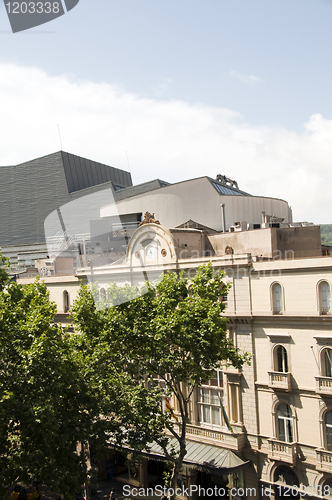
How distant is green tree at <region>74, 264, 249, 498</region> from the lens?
23.6m

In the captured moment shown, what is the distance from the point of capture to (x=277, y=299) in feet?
92.0

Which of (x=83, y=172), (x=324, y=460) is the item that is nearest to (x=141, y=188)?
(x=83, y=172)

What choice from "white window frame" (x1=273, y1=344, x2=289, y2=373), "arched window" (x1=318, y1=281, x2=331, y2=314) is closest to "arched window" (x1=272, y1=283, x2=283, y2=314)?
"white window frame" (x1=273, y1=344, x2=289, y2=373)

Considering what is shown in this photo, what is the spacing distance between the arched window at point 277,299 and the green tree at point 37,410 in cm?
1244

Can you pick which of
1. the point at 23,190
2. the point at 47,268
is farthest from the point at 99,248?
the point at 23,190

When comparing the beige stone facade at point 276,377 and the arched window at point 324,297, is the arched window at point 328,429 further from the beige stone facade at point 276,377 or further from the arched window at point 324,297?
the arched window at point 324,297

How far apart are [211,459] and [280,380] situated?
6.69m

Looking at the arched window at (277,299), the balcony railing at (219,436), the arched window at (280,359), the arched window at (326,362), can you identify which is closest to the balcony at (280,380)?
the arched window at (280,359)

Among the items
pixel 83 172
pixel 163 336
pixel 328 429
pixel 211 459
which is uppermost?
pixel 83 172

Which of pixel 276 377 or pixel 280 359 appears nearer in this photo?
pixel 276 377

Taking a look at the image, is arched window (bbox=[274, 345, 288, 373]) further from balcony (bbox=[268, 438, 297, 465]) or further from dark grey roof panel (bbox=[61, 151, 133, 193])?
dark grey roof panel (bbox=[61, 151, 133, 193])

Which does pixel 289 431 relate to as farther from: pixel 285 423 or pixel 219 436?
pixel 219 436

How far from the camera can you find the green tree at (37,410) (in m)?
20.2

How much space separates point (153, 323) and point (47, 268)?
3099 centimetres
